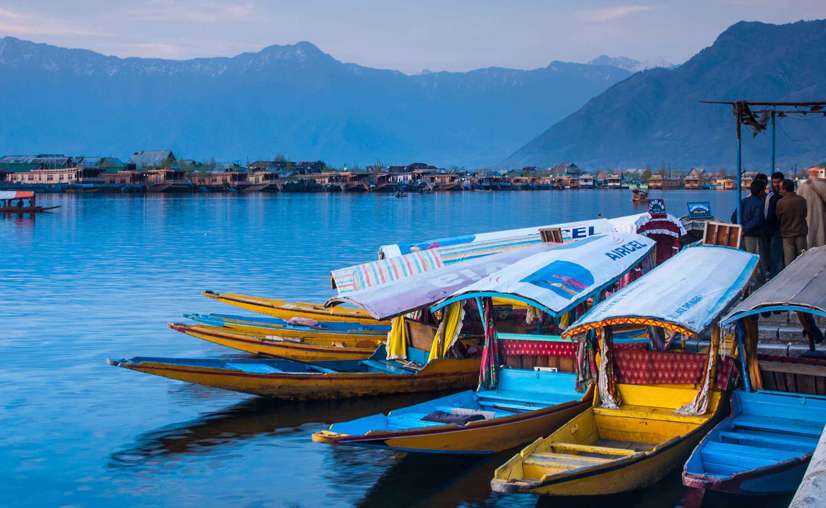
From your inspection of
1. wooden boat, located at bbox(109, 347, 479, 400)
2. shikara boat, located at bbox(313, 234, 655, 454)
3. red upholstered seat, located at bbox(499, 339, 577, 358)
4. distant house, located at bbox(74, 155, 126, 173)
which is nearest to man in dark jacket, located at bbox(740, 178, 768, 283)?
shikara boat, located at bbox(313, 234, 655, 454)

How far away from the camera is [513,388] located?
14.3 m

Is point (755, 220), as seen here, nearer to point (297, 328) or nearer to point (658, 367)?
point (658, 367)

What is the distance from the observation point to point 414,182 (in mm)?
199625

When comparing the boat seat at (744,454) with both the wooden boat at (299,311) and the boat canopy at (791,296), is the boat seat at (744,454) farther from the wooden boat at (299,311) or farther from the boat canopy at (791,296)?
the wooden boat at (299,311)

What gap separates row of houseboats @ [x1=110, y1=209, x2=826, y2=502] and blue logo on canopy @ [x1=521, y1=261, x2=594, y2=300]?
5 centimetres

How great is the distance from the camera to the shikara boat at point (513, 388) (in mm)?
11883

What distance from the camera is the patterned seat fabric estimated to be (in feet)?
42.9

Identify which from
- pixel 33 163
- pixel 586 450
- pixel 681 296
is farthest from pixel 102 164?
pixel 586 450

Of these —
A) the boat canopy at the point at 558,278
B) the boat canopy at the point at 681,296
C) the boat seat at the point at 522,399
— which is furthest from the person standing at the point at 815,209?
the boat seat at the point at 522,399

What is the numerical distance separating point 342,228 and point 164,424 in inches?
2358

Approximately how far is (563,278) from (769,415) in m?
3.55

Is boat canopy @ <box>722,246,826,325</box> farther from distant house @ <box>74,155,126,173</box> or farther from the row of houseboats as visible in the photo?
distant house @ <box>74,155,126,173</box>

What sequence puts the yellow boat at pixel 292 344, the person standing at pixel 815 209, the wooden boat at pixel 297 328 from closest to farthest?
the yellow boat at pixel 292 344 → the person standing at pixel 815 209 → the wooden boat at pixel 297 328

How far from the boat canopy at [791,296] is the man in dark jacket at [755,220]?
483cm
